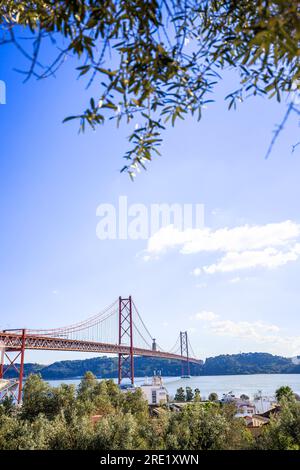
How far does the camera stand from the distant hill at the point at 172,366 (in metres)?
104

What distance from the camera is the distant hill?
104375mm

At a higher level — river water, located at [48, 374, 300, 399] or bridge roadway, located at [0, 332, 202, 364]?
bridge roadway, located at [0, 332, 202, 364]

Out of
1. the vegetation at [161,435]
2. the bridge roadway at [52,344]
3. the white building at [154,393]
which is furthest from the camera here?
the white building at [154,393]

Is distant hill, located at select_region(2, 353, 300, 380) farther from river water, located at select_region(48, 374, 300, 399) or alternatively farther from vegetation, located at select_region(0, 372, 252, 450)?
vegetation, located at select_region(0, 372, 252, 450)

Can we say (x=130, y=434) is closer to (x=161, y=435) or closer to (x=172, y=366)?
(x=161, y=435)

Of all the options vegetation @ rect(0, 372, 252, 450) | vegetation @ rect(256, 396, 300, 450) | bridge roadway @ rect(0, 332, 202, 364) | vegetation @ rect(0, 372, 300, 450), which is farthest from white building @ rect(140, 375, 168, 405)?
vegetation @ rect(256, 396, 300, 450)

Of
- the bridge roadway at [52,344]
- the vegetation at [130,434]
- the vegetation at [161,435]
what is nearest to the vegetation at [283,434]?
the vegetation at [161,435]

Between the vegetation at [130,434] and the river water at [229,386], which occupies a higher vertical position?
the vegetation at [130,434]

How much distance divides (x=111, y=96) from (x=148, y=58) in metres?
0.33

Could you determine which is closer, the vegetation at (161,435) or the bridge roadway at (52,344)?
the vegetation at (161,435)

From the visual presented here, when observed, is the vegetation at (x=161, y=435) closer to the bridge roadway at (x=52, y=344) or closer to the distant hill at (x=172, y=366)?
the bridge roadway at (x=52, y=344)

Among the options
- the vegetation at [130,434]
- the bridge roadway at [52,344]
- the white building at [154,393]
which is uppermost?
the bridge roadway at [52,344]

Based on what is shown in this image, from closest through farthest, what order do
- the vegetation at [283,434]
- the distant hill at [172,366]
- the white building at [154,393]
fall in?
the vegetation at [283,434] < the white building at [154,393] < the distant hill at [172,366]

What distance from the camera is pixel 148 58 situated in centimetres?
229
